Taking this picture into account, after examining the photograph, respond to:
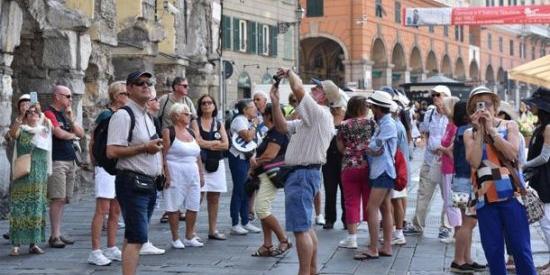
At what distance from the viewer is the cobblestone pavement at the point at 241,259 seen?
8.48m

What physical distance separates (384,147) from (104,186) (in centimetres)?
276

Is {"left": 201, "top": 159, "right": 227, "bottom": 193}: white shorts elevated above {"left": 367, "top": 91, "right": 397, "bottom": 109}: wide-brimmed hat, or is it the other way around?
{"left": 367, "top": 91, "right": 397, "bottom": 109}: wide-brimmed hat

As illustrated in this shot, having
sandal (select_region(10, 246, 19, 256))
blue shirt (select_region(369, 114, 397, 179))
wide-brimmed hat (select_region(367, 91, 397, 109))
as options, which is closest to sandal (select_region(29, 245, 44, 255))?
sandal (select_region(10, 246, 19, 256))

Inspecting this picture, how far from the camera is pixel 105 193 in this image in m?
9.20

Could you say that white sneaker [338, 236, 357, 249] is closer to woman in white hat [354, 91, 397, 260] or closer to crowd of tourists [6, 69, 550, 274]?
crowd of tourists [6, 69, 550, 274]

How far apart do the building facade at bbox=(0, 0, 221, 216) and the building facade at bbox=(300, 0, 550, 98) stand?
26249 millimetres

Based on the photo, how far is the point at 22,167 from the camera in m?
9.21

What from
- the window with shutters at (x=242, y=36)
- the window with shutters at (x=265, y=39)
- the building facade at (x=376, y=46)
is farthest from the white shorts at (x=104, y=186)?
the building facade at (x=376, y=46)

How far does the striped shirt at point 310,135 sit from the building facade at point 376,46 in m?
38.4

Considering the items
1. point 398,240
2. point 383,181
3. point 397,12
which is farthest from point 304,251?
point 397,12

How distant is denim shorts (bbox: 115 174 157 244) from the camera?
6906mm

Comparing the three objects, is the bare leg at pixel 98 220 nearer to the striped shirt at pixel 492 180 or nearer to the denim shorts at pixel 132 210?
the denim shorts at pixel 132 210

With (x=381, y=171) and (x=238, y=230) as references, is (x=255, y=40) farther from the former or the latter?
(x=381, y=171)

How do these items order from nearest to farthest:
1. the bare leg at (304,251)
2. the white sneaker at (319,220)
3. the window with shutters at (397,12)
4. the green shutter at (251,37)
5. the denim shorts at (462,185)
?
1. the bare leg at (304,251)
2. the denim shorts at (462,185)
3. the white sneaker at (319,220)
4. the green shutter at (251,37)
5. the window with shutters at (397,12)
